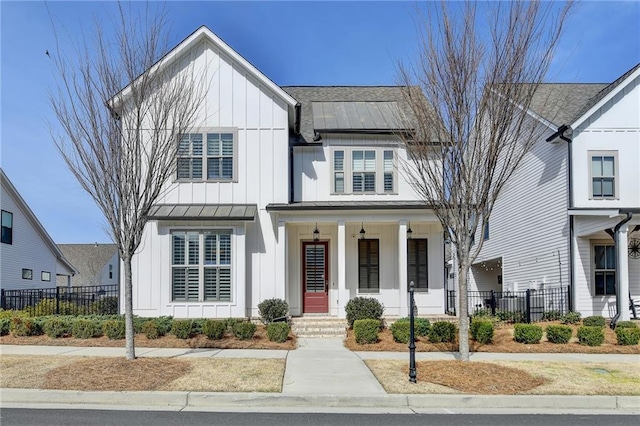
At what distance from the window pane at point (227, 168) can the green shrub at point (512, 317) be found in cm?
977

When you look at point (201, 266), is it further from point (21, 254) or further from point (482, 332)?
point (21, 254)

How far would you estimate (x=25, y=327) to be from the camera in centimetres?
1368

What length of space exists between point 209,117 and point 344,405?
1070cm

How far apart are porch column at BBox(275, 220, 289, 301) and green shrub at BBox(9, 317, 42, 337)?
6495 mm

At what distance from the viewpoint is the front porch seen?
17.1 metres

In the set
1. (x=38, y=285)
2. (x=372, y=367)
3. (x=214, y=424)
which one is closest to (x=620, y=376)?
(x=372, y=367)

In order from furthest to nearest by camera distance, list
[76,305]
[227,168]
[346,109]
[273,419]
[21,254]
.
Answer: [21,254] → [346,109] → [76,305] → [227,168] → [273,419]

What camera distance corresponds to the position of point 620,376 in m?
9.99

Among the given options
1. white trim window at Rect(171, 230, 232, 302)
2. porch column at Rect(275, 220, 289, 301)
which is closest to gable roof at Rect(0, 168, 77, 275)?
white trim window at Rect(171, 230, 232, 302)

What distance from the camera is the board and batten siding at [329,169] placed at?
17.1 metres

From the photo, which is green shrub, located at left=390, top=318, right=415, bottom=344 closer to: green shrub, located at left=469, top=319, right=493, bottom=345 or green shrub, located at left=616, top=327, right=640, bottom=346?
green shrub, located at left=469, top=319, right=493, bottom=345

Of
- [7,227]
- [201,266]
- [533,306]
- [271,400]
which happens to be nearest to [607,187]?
[533,306]

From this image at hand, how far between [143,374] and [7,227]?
1983cm

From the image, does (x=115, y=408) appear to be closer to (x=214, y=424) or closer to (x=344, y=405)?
(x=214, y=424)
